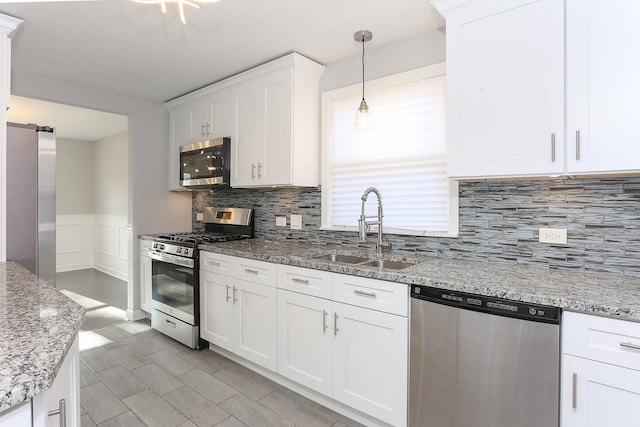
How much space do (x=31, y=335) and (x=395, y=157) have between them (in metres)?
2.27

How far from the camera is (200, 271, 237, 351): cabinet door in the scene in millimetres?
2789

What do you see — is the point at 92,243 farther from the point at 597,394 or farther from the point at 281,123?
the point at 597,394

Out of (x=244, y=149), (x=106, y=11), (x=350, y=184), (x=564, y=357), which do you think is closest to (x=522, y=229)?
(x=564, y=357)

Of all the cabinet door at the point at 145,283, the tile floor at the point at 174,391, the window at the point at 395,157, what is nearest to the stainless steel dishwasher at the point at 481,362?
the tile floor at the point at 174,391

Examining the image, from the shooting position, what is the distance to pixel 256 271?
2568mm

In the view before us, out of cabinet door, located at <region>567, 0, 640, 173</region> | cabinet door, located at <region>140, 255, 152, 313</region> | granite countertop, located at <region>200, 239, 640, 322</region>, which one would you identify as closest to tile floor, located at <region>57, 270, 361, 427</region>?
cabinet door, located at <region>140, 255, 152, 313</region>

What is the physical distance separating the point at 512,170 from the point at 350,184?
1.33m

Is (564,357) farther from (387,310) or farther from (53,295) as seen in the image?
(53,295)

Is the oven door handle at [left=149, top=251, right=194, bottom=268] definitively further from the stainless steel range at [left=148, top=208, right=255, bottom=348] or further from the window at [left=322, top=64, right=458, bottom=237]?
the window at [left=322, top=64, right=458, bottom=237]

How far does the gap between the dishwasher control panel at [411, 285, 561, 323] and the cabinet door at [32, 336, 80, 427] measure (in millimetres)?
1420

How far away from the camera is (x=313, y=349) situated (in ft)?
7.29

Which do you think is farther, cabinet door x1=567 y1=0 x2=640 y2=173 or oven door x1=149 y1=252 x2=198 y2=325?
oven door x1=149 y1=252 x2=198 y2=325

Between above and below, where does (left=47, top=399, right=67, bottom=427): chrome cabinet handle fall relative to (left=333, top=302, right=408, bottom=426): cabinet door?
above

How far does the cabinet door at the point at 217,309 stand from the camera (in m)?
2.79
